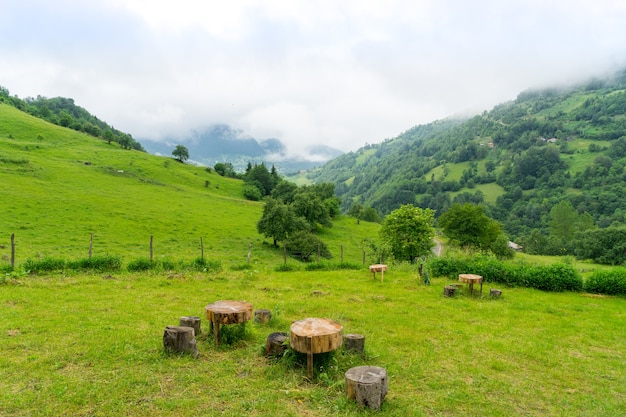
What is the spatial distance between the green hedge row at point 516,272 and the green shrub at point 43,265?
22.4 meters

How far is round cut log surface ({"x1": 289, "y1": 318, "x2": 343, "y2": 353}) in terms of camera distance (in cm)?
762

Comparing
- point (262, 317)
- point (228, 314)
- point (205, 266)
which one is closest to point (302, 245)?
point (205, 266)

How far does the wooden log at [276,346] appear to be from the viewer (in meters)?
8.79

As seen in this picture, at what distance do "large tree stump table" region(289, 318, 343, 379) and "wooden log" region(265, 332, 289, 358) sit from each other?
0.85m

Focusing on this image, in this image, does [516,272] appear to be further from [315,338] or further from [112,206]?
[112,206]

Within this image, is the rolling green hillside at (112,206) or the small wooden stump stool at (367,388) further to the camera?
the rolling green hillside at (112,206)

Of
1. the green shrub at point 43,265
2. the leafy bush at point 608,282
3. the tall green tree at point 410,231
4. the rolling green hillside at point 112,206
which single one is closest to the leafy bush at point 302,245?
the rolling green hillside at point 112,206

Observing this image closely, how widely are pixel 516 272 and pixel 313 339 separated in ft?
57.3

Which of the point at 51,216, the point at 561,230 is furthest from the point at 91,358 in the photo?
the point at 561,230

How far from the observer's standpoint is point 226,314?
30.2 feet

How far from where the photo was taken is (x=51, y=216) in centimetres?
4381

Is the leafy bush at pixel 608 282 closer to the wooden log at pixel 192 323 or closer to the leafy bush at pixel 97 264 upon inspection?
the wooden log at pixel 192 323

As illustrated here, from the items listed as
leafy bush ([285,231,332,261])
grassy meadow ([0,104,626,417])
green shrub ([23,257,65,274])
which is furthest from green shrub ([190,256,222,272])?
leafy bush ([285,231,332,261])

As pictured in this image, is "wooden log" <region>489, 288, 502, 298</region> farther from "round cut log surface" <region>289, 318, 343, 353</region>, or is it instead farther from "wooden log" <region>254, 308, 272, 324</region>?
"round cut log surface" <region>289, 318, 343, 353</region>
